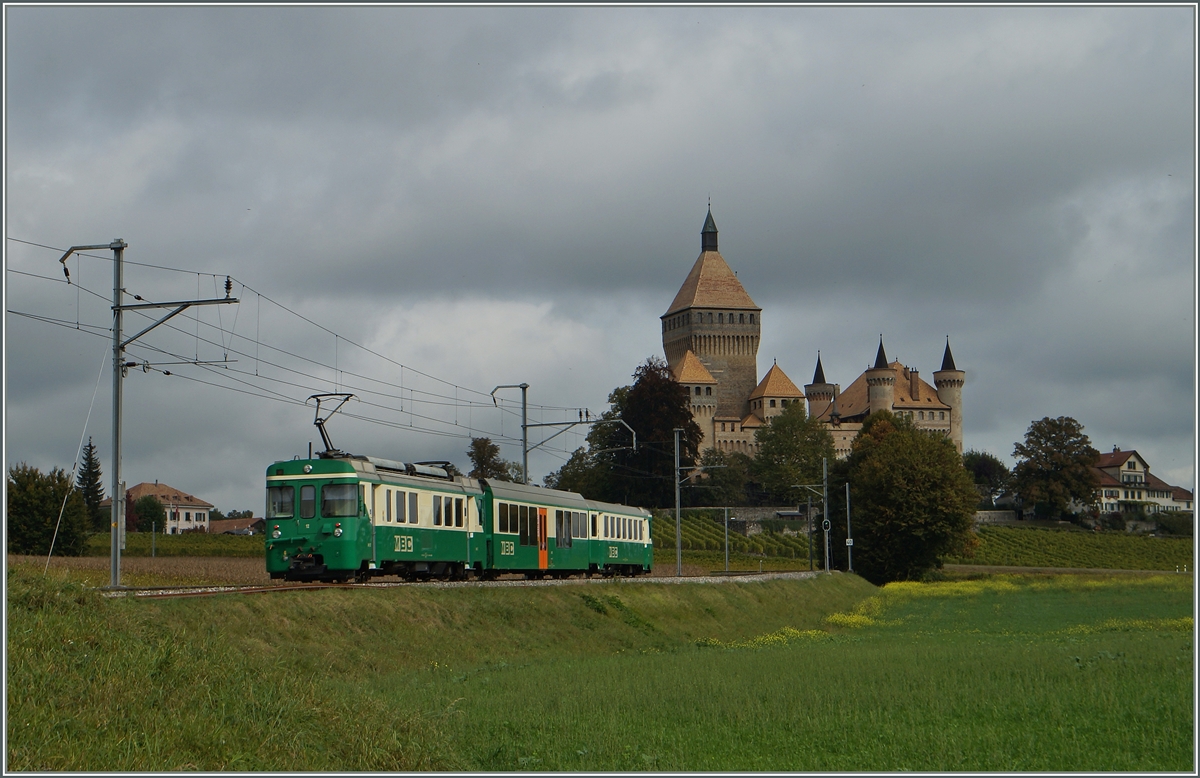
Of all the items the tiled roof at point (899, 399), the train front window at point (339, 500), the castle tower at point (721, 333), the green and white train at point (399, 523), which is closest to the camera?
the train front window at point (339, 500)

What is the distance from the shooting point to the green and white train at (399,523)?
84.7 feet

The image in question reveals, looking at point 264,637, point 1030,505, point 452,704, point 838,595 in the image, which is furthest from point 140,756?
point 1030,505

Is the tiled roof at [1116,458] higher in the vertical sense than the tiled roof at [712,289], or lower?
lower

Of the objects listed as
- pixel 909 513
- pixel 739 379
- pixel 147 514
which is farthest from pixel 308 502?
pixel 739 379

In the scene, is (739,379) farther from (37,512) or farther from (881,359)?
(37,512)

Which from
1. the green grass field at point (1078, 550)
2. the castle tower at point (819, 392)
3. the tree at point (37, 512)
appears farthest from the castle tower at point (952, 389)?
the tree at point (37, 512)

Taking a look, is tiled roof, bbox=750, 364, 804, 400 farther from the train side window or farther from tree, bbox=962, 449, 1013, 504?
the train side window

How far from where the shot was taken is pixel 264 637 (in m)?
20.5

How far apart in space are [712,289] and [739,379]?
43.2ft

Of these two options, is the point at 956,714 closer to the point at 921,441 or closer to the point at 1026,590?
the point at 1026,590

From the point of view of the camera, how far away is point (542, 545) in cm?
3606

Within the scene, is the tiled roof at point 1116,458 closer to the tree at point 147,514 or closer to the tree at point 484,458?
the tree at point 484,458

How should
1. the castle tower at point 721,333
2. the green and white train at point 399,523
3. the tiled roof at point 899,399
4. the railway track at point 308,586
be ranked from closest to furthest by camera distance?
1. the railway track at point 308,586
2. the green and white train at point 399,523
3. the castle tower at point 721,333
4. the tiled roof at point 899,399

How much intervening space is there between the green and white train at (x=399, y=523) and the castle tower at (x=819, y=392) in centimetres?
14362
